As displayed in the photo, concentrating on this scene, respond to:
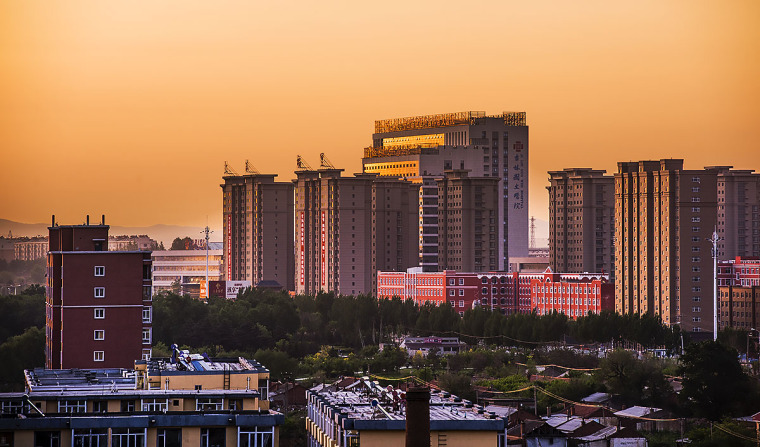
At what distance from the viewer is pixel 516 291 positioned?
6781cm

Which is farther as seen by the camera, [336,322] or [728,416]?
[336,322]

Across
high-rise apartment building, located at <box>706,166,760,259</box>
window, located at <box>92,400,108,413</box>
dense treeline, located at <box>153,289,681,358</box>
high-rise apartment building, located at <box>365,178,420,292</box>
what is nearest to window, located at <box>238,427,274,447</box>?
window, located at <box>92,400,108,413</box>

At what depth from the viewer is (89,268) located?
27.0 meters

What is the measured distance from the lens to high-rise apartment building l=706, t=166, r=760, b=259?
78.7 m

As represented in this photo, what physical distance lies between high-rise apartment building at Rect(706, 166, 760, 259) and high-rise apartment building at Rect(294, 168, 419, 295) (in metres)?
16.9

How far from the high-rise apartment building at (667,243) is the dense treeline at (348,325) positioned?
8.30 m

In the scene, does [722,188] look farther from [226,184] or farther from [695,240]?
[226,184]

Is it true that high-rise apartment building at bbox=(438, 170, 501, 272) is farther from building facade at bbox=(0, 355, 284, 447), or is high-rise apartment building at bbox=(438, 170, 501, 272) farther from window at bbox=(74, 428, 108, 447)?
window at bbox=(74, 428, 108, 447)

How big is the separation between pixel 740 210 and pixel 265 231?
2687 cm

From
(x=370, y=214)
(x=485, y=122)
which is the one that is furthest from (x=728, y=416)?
(x=485, y=122)

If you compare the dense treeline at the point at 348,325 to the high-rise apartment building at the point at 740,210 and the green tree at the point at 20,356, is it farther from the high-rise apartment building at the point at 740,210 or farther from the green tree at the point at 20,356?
the high-rise apartment building at the point at 740,210

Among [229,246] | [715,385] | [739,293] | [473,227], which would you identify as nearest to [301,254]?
[229,246]

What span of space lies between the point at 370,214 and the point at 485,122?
18.8m

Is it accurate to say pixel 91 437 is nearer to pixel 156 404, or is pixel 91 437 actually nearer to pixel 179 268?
pixel 156 404
